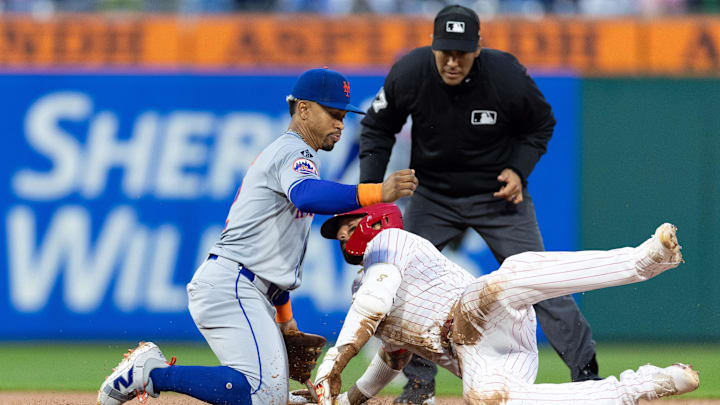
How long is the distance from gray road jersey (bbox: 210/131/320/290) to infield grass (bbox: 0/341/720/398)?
5.26 ft

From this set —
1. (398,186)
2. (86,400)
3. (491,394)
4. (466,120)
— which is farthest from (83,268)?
(491,394)

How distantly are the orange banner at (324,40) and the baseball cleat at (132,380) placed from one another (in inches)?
248

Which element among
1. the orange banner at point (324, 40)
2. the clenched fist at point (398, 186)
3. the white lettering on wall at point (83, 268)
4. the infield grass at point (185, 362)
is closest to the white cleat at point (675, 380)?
the clenched fist at point (398, 186)

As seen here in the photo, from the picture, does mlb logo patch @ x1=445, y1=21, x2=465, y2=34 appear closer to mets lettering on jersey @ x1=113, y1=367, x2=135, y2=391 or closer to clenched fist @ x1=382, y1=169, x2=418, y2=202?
clenched fist @ x1=382, y1=169, x2=418, y2=202

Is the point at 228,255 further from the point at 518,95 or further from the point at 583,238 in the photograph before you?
the point at 583,238

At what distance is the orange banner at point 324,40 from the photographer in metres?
10.6

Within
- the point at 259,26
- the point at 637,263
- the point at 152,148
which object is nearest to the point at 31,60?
the point at 259,26

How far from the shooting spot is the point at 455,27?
208 inches

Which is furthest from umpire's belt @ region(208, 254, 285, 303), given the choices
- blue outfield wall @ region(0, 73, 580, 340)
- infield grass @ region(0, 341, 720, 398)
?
blue outfield wall @ region(0, 73, 580, 340)

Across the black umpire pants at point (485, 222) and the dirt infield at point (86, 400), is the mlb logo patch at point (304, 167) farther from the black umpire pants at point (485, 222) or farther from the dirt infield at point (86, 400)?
the dirt infield at point (86, 400)

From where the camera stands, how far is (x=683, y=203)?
799 cm

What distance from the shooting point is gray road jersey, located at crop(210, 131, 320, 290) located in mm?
4598

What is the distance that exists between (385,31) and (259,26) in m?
1.38

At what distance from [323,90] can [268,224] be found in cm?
68
